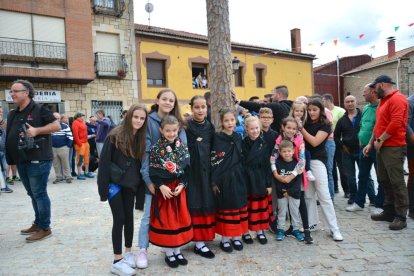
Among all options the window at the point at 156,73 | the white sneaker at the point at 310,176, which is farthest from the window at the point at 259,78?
the white sneaker at the point at 310,176

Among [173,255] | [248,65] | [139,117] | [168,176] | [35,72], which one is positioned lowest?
[173,255]

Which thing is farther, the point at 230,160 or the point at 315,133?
the point at 315,133

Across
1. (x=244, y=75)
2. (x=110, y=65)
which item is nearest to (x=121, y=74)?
(x=110, y=65)

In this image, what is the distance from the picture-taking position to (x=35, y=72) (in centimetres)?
1391

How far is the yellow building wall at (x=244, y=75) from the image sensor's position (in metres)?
17.4

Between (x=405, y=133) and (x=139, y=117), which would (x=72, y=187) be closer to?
(x=139, y=117)

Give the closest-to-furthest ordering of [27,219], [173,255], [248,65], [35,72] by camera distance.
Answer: [173,255]
[27,219]
[35,72]
[248,65]

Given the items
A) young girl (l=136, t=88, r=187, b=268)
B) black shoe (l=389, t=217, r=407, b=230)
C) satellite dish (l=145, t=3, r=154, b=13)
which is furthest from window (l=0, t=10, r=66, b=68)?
black shoe (l=389, t=217, r=407, b=230)

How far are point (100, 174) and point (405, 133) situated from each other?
3.90 metres

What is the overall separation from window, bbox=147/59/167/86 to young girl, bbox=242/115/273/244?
1435cm

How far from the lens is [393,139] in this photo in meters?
4.37

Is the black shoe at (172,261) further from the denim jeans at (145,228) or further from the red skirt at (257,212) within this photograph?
the red skirt at (257,212)

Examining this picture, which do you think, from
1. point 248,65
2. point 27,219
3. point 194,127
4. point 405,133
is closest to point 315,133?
point 405,133

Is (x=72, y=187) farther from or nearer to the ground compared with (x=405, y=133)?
nearer to the ground
